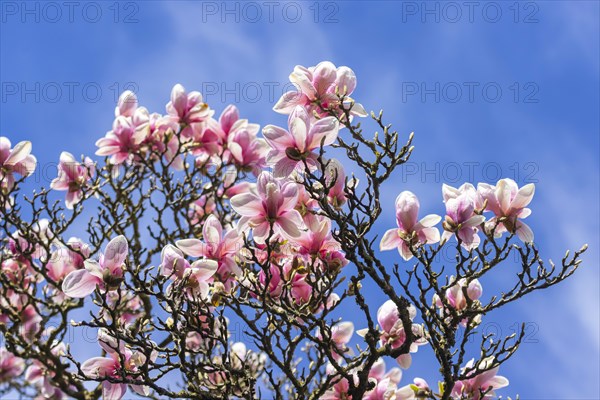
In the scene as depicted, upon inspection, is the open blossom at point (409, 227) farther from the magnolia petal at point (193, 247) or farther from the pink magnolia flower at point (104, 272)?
the pink magnolia flower at point (104, 272)

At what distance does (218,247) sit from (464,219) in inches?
50.7

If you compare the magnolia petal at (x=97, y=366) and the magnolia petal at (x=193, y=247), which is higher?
the magnolia petal at (x=193, y=247)

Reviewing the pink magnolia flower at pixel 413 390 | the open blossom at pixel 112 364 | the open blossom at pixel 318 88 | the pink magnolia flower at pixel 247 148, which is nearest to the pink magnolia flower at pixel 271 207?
the open blossom at pixel 318 88

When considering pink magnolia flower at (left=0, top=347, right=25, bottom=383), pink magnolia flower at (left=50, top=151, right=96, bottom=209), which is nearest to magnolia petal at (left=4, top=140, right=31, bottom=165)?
pink magnolia flower at (left=50, top=151, right=96, bottom=209)

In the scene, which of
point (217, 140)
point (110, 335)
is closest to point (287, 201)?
point (110, 335)

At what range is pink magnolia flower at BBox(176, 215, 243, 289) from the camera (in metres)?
3.36

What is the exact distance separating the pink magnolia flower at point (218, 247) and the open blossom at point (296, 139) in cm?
48

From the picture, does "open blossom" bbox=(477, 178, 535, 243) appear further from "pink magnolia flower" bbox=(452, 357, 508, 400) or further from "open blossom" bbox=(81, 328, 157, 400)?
"open blossom" bbox=(81, 328, 157, 400)

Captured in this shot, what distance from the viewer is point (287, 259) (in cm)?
358

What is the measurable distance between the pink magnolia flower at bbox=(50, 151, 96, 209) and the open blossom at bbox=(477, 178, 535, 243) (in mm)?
3498

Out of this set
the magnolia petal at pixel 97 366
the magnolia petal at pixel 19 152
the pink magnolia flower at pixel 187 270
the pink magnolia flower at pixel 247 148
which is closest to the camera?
the pink magnolia flower at pixel 187 270

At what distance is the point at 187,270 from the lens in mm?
3254

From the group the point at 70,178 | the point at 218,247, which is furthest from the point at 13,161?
the point at 218,247

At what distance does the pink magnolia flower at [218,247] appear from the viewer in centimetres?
336
